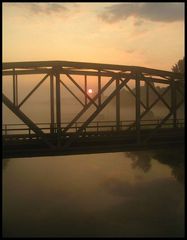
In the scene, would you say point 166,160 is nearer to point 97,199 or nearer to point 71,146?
point 97,199

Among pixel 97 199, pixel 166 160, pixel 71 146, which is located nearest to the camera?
pixel 71 146

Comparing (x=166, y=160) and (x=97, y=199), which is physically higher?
(x=166, y=160)

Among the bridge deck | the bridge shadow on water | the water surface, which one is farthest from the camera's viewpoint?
the bridge shadow on water

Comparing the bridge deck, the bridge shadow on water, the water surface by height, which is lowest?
the water surface

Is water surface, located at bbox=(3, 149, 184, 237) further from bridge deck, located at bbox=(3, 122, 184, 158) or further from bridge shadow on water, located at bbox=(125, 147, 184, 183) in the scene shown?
→ bridge deck, located at bbox=(3, 122, 184, 158)

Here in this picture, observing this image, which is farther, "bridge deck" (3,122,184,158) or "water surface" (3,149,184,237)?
"water surface" (3,149,184,237)

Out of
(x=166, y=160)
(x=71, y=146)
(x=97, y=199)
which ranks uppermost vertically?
(x=71, y=146)

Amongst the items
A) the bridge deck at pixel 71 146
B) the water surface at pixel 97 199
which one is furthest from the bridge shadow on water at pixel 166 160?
the bridge deck at pixel 71 146

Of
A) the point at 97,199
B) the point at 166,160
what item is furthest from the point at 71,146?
the point at 166,160

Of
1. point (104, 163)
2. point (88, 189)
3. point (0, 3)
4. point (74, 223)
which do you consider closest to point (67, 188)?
point (88, 189)

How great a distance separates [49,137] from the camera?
61.1ft

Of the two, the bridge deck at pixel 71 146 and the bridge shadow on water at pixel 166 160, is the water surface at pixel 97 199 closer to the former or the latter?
the bridge shadow on water at pixel 166 160

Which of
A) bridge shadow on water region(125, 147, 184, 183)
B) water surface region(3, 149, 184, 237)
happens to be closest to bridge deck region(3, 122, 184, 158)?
water surface region(3, 149, 184, 237)

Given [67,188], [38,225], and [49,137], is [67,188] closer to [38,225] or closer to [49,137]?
[38,225]
